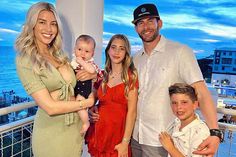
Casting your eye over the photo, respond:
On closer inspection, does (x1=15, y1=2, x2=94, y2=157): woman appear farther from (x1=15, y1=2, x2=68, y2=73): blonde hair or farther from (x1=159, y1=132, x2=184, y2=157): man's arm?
(x1=159, y1=132, x2=184, y2=157): man's arm

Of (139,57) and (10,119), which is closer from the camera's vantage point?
(139,57)

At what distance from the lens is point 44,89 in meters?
1.55

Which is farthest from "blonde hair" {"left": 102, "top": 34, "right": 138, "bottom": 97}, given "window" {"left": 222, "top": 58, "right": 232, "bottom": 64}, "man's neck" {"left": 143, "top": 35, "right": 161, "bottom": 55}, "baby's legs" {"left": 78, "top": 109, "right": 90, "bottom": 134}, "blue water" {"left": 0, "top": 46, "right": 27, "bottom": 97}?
"window" {"left": 222, "top": 58, "right": 232, "bottom": 64}

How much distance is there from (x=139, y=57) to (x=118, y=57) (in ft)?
0.62

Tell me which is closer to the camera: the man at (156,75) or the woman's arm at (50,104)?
the woman's arm at (50,104)

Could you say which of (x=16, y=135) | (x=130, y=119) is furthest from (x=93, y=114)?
(x=16, y=135)

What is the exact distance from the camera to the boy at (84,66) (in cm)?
175

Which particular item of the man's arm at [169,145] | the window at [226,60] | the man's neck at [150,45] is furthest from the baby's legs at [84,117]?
the window at [226,60]

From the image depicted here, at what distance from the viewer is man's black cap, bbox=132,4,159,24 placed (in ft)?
6.01

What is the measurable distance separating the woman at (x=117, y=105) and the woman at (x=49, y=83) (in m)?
0.19

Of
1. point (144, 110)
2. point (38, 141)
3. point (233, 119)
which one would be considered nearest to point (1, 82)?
point (38, 141)

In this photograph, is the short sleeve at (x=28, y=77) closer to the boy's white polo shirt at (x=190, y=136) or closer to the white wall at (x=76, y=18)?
the boy's white polo shirt at (x=190, y=136)

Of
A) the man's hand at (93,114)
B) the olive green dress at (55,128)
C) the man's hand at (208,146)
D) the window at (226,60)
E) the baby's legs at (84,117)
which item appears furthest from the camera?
the window at (226,60)

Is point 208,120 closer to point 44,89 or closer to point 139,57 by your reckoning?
point 139,57
